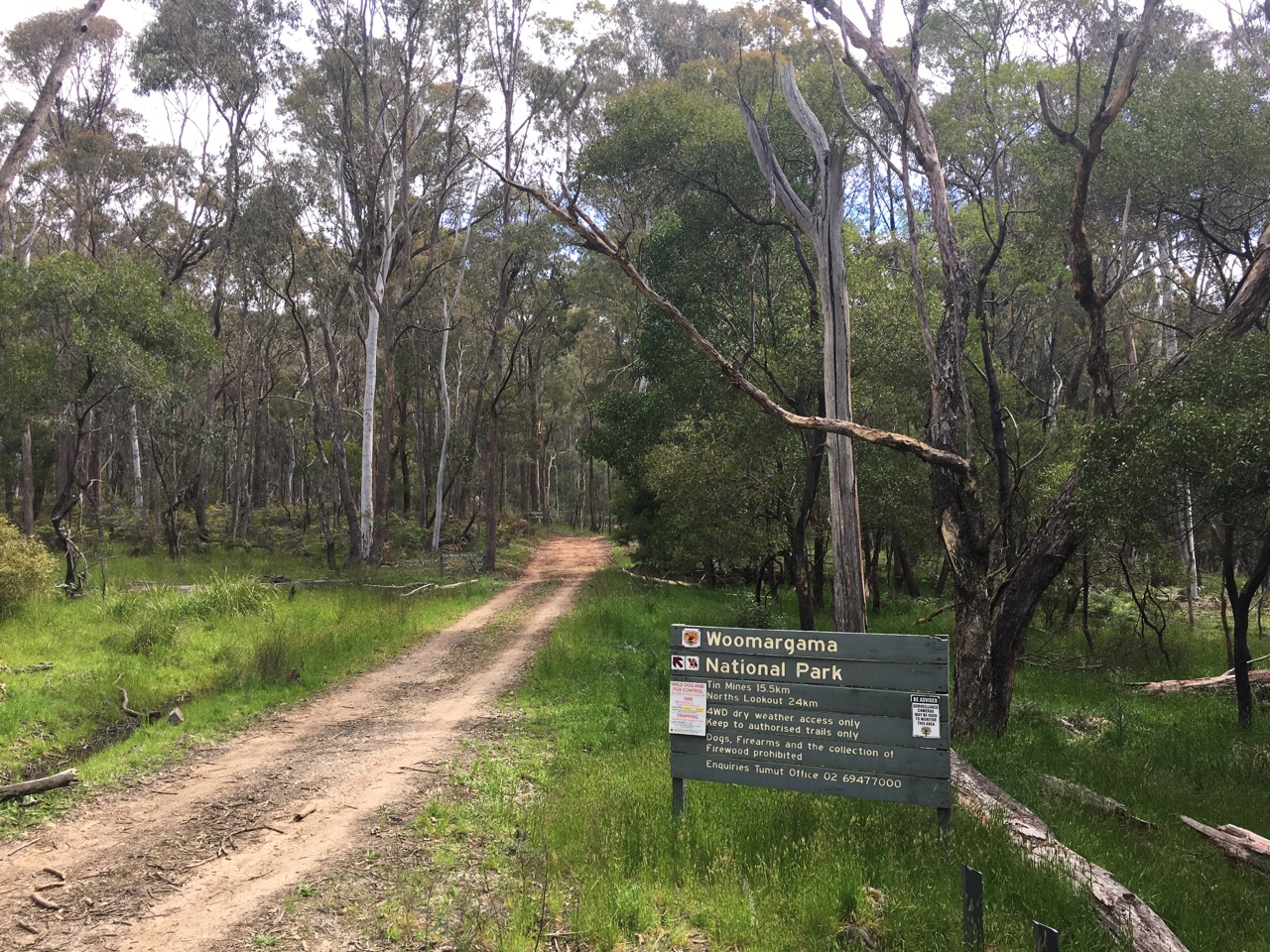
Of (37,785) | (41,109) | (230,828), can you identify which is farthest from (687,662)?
(41,109)

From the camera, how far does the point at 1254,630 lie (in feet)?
62.6

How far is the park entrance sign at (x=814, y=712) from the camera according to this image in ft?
15.5

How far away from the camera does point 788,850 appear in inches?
188

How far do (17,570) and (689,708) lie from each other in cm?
1195

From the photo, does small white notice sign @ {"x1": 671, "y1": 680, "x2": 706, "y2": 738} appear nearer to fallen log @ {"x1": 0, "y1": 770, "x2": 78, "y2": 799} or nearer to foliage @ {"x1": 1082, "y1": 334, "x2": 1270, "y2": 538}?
fallen log @ {"x1": 0, "y1": 770, "x2": 78, "y2": 799}

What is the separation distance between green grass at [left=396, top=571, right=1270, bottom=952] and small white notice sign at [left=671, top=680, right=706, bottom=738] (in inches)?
26.0

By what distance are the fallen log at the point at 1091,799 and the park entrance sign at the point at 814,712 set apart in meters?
3.26

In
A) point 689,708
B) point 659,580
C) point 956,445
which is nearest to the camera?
point 689,708

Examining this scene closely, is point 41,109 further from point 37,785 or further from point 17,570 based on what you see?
point 37,785

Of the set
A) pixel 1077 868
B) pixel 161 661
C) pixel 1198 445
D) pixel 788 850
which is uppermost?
pixel 1198 445

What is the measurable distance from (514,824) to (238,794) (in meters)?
2.52

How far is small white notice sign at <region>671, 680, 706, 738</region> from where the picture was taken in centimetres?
522

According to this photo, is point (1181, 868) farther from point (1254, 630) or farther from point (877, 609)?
point (1254, 630)

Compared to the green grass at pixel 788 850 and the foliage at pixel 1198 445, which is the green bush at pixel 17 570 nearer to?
the green grass at pixel 788 850
